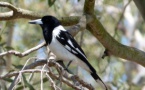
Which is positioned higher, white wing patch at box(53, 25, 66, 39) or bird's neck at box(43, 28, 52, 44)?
white wing patch at box(53, 25, 66, 39)

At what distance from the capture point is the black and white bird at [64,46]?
3.25m

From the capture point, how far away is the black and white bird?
325cm

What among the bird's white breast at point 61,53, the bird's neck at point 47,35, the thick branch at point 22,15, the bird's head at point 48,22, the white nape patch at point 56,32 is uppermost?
the thick branch at point 22,15

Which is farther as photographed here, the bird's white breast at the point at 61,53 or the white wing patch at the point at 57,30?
the white wing patch at the point at 57,30

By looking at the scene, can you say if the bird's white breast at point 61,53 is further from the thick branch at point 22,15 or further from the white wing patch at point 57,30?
the thick branch at point 22,15

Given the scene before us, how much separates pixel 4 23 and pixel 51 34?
53 cm

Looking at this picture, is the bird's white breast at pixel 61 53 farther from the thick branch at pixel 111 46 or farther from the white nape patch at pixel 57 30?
the thick branch at pixel 111 46

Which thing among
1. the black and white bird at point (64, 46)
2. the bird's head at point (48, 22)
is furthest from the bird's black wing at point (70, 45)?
the bird's head at point (48, 22)

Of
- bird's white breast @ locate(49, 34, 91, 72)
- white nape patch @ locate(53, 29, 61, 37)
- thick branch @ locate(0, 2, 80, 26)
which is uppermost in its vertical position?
thick branch @ locate(0, 2, 80, 26)

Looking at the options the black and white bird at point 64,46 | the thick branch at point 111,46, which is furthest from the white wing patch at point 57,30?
the thick branch at point 111,46

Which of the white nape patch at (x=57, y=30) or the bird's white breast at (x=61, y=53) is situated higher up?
the white nape patch at (x=57, y=30)

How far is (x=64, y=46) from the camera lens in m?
3.33

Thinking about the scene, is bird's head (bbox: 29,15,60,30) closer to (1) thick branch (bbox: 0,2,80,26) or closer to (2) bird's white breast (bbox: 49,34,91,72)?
(1) thick branch (bbox: 0,2,80,26)

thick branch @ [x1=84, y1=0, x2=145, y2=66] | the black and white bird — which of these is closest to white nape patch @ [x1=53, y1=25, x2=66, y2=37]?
the black and white bird
